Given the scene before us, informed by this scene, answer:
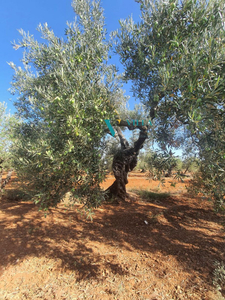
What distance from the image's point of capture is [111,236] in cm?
612

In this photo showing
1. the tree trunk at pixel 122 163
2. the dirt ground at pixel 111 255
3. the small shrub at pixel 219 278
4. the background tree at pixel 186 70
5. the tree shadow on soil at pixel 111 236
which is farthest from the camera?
the tree trunk at pixel 122 163

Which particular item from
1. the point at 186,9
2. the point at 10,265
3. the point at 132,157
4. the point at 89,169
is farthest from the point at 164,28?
the point at 10,265

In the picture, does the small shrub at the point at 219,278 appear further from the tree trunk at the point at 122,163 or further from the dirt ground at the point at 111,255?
the tree trunk at the point at 122,163

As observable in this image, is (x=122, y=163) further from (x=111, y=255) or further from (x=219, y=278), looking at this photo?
(x=219, y=278)

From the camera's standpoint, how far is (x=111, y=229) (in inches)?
262

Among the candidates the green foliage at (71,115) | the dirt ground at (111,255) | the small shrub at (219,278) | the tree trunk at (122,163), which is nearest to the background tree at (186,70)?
the green foliage at (71,115)

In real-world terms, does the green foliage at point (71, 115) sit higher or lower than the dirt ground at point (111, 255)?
higher

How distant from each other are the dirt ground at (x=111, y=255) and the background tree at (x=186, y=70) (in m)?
2.11

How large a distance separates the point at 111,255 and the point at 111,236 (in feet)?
3.54

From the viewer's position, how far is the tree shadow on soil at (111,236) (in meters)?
4.79

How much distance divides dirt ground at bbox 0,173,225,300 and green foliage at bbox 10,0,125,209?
0.99 meters

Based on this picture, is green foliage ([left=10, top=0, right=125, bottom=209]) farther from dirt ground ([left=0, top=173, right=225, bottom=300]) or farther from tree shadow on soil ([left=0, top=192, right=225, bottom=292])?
tree shadow on soil ([left=0, top=192, right=225, bottom=292])

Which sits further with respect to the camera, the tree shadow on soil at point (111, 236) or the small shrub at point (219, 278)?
the tree shadow on soil at point (111, 236)

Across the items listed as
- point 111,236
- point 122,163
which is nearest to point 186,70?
point 111,236
